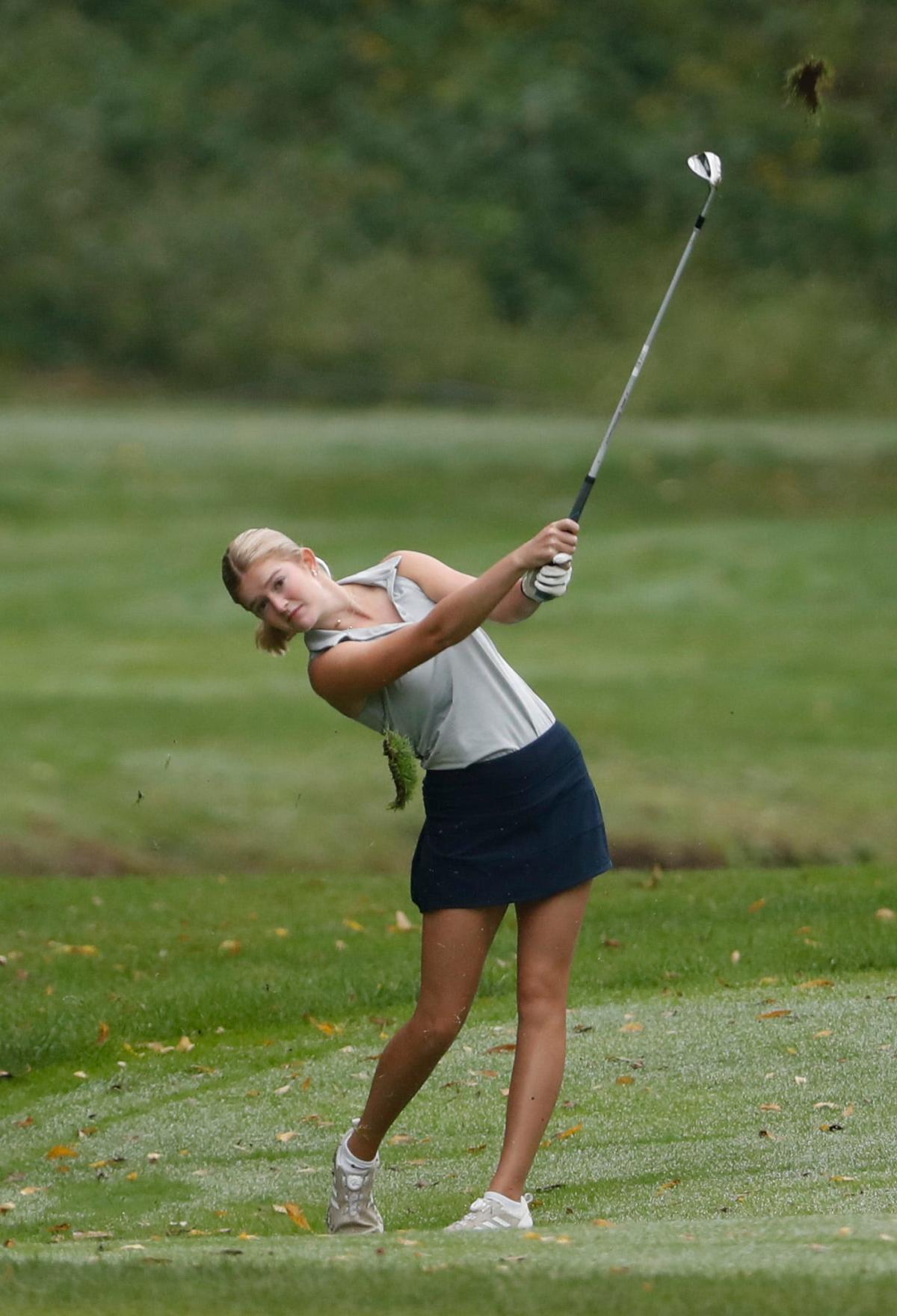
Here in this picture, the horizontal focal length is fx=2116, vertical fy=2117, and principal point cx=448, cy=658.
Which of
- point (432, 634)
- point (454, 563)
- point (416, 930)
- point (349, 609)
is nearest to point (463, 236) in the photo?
point (454, 563)

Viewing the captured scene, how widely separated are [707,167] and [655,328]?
48 centimetres

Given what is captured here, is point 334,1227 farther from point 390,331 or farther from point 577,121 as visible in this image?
point 577,121

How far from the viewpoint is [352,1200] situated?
15.1ft

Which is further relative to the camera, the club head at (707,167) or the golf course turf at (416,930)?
the club head at (707,167)

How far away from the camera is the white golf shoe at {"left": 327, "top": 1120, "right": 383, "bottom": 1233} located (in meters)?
4.58

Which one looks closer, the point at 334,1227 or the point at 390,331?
the point at 334,1227

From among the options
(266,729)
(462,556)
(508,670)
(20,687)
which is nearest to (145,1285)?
(508,670)

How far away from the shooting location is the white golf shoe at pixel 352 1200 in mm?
4582

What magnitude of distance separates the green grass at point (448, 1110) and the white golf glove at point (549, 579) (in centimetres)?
126

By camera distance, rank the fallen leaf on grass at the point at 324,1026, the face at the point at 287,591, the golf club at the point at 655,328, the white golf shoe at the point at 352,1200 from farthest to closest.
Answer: the fallen leaf on grass at the point at 324,1026 → the white golf shoe at the point at 352,1200 → the golf club at the point at 655,328 → the face at the point at 287,591

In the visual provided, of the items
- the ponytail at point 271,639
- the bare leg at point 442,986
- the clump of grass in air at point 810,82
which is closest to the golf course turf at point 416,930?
the bare leg at point 442,986

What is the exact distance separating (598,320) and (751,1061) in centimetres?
2161

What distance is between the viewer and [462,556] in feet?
75.5

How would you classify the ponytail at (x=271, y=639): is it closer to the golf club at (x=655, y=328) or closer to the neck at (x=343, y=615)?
the neck at (x=343, y=615)
